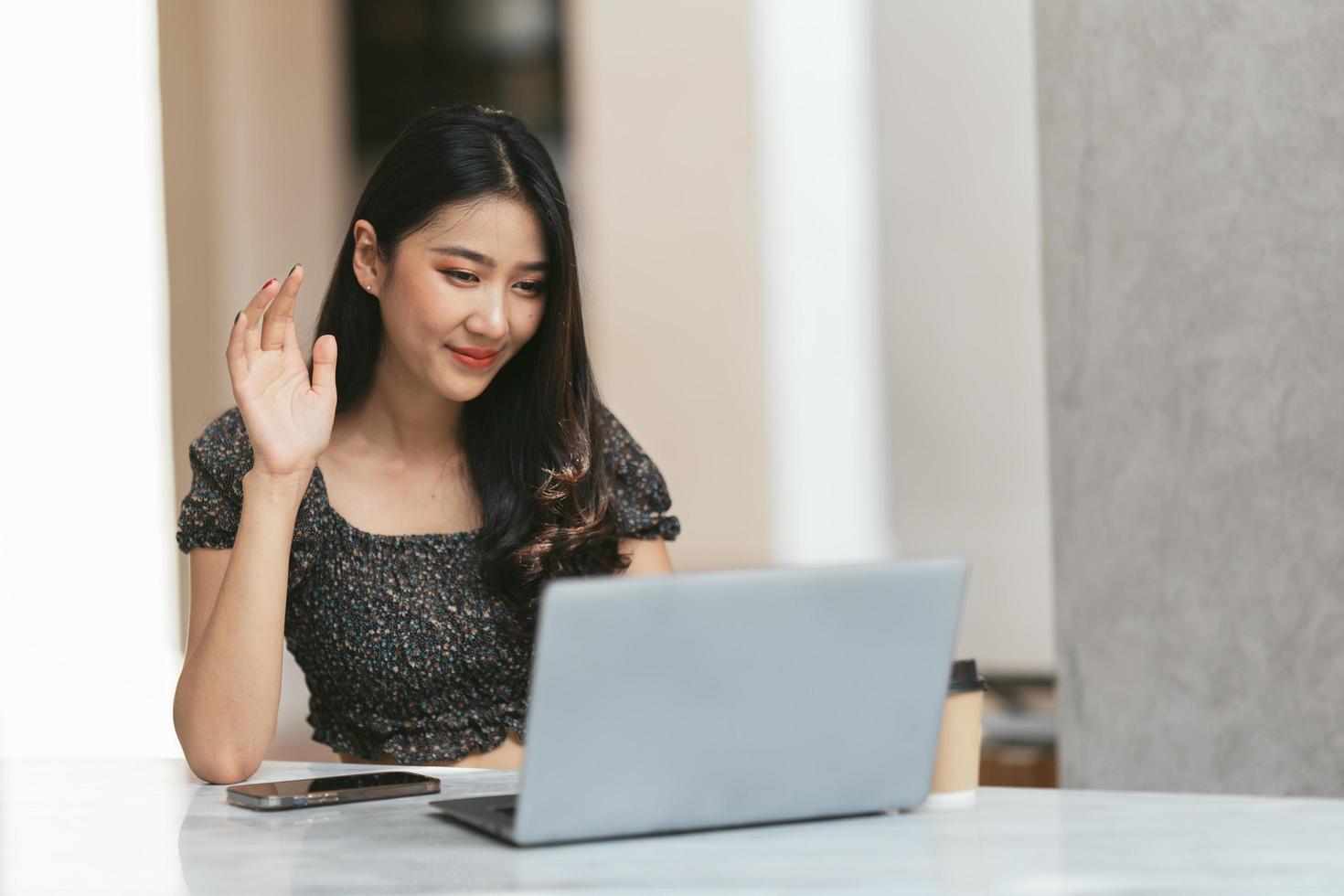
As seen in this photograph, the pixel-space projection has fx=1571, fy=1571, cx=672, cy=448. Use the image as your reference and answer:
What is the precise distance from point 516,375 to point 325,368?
0.37m

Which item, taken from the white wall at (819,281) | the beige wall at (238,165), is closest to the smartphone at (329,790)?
the white wall at (819,281)

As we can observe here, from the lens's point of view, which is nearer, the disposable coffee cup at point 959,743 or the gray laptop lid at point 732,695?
the gray laptop lid at point 732,695

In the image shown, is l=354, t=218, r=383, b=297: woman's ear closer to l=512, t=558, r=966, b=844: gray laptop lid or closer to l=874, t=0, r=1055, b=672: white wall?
l=512, t=558, r=966, b=844: gray laptop lid

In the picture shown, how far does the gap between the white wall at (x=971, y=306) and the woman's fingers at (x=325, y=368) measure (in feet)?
9.51

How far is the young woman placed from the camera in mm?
1816

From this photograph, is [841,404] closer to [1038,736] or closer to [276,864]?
[1038,736]

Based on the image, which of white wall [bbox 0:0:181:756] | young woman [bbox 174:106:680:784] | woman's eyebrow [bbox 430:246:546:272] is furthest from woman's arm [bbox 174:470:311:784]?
white wall [bbox 0:0:181:756]

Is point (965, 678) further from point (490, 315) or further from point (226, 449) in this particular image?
point (226, 449)

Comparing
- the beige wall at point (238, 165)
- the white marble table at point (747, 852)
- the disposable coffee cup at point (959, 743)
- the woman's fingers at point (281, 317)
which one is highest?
the beige wall at point (238, 165)

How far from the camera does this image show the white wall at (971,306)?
4.31 metres

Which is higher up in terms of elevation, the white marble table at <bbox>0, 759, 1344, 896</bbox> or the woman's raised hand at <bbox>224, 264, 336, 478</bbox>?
the woman's raised hand at <bbox>224, 264, 336, 478</bbox>

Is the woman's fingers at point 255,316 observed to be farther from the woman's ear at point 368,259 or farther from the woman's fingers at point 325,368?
the woman's ear at point 368,259

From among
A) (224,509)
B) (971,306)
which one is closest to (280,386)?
(224,509)

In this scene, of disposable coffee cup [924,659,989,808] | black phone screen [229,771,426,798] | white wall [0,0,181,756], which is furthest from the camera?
white wall [0,0,181,756]
